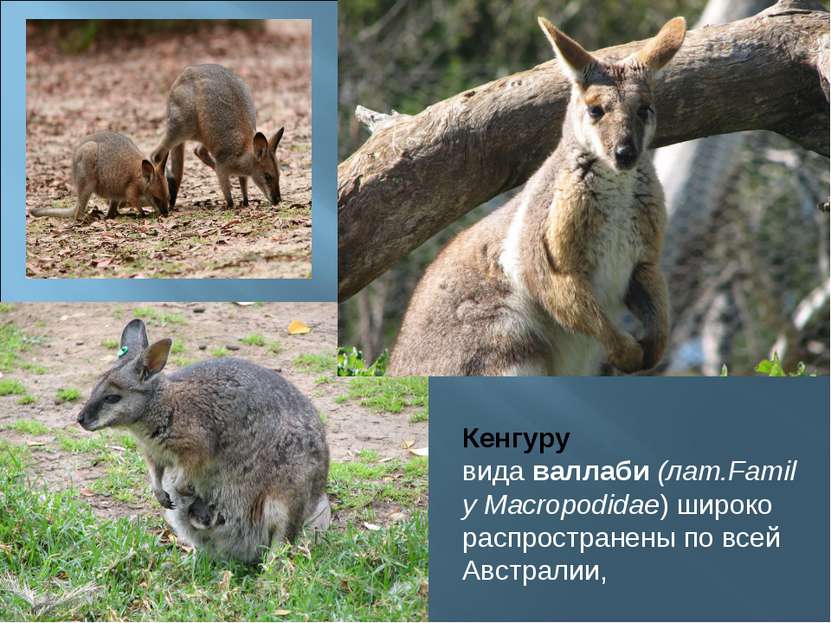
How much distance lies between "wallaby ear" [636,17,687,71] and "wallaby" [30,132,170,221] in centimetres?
273

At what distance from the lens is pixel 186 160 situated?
20.8ft

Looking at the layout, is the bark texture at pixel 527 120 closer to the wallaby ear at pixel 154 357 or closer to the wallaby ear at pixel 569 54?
the wallaby ear at pixel 569 54

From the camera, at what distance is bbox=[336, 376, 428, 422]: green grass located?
616 cm

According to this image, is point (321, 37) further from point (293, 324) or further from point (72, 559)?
point (72, 559)

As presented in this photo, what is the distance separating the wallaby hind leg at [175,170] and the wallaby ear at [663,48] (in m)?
2.64

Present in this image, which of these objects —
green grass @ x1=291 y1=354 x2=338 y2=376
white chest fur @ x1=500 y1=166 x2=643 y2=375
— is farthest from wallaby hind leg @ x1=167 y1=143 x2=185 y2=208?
white chest fur @ x1=500 y1=166 x2=643 y2=375

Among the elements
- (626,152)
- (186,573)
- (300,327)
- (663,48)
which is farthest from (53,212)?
(663,48)

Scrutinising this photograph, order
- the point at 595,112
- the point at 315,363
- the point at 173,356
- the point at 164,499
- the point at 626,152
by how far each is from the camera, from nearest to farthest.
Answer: the point at 626,152 → the point at 595,112 → the point at 164,499 → the point at 315,363 → the point at 173,356

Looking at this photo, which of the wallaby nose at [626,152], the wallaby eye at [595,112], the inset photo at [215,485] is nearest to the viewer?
the wallaby nose at [626,152]

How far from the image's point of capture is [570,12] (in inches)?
451

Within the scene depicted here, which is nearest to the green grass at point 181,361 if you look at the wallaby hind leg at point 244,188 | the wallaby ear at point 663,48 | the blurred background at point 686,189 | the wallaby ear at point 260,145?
the wallaby hind leg at point 244,188

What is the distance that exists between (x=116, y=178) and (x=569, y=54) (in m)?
2.65

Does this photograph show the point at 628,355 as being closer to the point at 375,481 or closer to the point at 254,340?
the point at 375,481

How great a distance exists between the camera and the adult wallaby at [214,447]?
566cm
